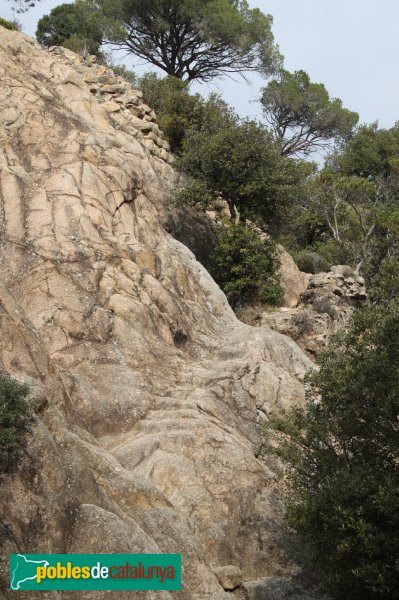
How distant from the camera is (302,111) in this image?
61156 mm

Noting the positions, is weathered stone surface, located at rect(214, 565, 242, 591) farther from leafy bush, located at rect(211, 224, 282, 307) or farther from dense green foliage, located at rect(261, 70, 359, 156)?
dense green foliage, located at rect(261, 70, 359, 156)

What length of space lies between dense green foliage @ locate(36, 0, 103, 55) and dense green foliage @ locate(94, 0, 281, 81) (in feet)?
3.54

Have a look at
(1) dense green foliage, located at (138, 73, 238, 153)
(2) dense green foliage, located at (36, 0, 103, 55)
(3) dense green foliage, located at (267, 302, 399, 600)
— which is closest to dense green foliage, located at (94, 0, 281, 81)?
(2) dense green foliage, located at (36, 0, 103, 55)

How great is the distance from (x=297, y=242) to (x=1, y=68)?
23.1 m

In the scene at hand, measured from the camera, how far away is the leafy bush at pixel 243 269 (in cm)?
3344

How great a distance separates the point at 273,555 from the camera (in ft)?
59.2

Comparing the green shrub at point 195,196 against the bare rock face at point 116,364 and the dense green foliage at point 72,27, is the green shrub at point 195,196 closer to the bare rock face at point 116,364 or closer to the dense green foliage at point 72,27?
the bare rock face at point 116,364

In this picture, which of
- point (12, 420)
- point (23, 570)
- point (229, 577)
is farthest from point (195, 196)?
point (23, 570)

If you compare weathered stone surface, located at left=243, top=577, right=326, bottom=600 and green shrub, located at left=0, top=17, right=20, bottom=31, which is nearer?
weathered stone surface, located at left=243, top=577, right=326, bottom=600

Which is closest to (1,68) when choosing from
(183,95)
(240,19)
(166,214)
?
(166,214)

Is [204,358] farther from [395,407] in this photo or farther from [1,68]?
[1,68]

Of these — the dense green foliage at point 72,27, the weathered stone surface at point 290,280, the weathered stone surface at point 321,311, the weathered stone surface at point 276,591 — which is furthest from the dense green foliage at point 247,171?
the weathered stone surface at point 276,591

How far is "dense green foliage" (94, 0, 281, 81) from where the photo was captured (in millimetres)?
51812

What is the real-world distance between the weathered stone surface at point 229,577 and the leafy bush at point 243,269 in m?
17.8
